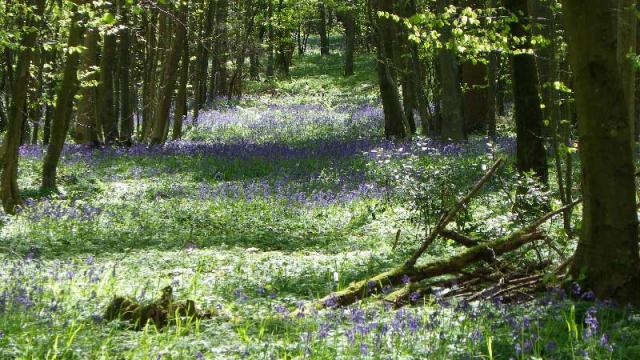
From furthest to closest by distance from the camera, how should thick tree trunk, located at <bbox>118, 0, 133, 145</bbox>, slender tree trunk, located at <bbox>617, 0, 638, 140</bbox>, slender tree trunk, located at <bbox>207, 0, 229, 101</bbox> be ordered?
slender tree trunk, located at <bbox>207, 0, 229, 101</bbox> → thick tree trunk, located at <bbox>118, 0, 133, 145</bbox> → slender tree trunk, located at <bbox>617, 0, 638, 140</bbox>

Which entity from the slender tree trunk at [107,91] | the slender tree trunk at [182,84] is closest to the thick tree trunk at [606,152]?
the slender tree trunk at [107,91]

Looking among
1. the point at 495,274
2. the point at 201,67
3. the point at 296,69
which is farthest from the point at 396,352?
the point at 296,69

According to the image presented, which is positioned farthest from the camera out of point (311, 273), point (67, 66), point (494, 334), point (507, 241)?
point (67, 66)

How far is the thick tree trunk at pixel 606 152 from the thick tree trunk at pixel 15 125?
852 centimetres

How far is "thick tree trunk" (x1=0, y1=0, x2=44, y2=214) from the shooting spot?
11.4 m

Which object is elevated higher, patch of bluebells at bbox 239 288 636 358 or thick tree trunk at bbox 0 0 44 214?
thick tree trunk at bbox 0 0 44 214

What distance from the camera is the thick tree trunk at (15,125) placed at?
449 inches

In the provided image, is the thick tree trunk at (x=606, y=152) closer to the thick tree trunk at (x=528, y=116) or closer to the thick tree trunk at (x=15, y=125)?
the thick tree trunk at (x=528, y=116)

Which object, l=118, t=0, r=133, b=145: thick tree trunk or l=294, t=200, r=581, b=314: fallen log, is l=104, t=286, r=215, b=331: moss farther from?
l=118, t=0, r=133, b=145: thick tree trunk

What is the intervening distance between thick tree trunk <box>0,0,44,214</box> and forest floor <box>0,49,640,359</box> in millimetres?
450

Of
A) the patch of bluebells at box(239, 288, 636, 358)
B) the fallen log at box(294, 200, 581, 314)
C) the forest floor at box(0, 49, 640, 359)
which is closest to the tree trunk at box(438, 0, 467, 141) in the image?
the forest floor at box(0, 49, 640, 359)

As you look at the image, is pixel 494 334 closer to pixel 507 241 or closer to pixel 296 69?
pixel 507 241

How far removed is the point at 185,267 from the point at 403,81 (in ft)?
60.3

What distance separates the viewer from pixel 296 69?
2416 inches
